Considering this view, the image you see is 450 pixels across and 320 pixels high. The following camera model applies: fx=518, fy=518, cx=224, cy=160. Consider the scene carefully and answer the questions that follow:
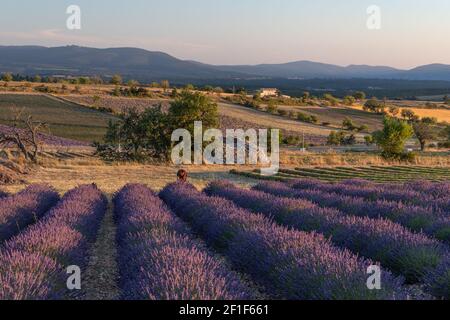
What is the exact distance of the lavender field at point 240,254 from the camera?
153 inches

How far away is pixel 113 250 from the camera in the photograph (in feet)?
24.9

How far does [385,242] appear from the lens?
602 cm

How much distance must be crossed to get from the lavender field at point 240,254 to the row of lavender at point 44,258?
0.01 metres

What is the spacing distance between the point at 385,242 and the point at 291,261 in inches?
→ 66.2

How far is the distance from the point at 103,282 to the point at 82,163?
23.4m

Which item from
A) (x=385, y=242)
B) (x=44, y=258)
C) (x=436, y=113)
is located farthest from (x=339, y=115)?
(x=44, y=258)

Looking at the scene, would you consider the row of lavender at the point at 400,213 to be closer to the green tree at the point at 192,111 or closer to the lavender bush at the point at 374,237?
the lavender bush at the point at 374,237

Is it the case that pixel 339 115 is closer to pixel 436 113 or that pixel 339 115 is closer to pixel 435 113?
pixel 435 113

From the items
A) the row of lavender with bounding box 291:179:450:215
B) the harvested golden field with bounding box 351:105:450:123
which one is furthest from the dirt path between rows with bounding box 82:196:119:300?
the harvested golden field with bounding box 351:105:450:123

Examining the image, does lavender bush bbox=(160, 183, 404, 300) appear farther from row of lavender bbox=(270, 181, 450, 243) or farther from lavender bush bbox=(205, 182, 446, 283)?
row of lavender bbox=(270, 181, 450, 243)

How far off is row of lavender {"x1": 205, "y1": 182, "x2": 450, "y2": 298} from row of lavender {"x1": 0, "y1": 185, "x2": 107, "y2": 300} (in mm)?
2960

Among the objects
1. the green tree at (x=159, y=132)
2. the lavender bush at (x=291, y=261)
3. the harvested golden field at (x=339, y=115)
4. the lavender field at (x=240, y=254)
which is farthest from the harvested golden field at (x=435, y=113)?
the lavender bush at (x=291, y=261)

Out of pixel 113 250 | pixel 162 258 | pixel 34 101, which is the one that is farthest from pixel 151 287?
pixel 34 101

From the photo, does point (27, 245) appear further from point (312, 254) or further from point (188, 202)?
point (188, 202)
